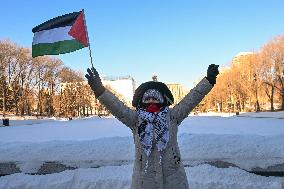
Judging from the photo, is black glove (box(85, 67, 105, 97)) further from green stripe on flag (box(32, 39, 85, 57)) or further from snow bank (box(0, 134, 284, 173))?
snow bank (box(0, 134, 284, 173))

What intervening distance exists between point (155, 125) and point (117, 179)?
2.75m

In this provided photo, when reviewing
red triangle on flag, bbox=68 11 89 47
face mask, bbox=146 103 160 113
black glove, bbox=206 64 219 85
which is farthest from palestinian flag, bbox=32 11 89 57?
black glove, bbox=206 64 219 85

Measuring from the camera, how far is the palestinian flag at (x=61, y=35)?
4.55 meters

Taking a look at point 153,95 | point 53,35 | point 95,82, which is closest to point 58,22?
point 53,35

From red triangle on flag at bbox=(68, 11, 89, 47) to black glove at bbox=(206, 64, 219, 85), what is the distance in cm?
157

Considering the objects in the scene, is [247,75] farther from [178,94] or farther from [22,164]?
[178,94]

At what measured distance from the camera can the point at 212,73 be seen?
3.48 meters

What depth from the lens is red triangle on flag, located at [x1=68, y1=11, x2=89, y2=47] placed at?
4500mm

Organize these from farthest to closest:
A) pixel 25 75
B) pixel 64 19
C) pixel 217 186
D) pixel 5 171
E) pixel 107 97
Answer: pixel 25 75, pixel 5 171, pixel 217 186, pixel 64 19, pixel 107 97

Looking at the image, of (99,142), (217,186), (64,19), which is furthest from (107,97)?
(99,142)

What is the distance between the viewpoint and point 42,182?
6.02 meters

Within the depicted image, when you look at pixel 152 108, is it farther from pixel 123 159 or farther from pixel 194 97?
pixel 123 159

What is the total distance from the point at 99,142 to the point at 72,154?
78cm

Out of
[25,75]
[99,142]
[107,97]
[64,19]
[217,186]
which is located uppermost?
[25,75]
